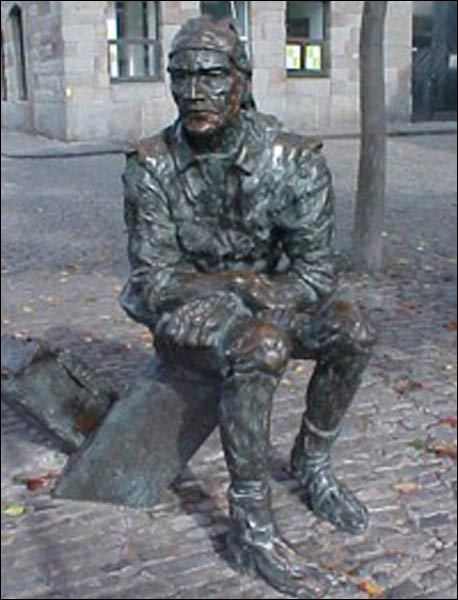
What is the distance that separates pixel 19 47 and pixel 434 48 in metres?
12.0

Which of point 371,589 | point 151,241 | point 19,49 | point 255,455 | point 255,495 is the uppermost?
point 19,49

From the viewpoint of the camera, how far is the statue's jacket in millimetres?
3383

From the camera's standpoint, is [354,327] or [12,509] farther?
[12,509]

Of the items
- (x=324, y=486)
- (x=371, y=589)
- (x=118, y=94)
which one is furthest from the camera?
(x=118, y=94)

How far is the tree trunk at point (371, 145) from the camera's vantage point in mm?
6941

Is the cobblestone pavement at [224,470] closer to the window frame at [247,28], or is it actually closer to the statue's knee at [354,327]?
the statue's knee at [354,327]

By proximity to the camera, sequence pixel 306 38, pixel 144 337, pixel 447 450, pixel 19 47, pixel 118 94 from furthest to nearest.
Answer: pixel 19 47 < pixel 144 337 < pixel 118 94 < pixel 306 38 < pixel 447 450

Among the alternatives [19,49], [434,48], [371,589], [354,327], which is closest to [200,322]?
[354,327]

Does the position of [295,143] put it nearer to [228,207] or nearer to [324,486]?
[228,207]

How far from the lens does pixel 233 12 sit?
4.07 metres

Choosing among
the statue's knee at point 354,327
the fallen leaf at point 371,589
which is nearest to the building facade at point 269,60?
the statue's knee at point 354,327

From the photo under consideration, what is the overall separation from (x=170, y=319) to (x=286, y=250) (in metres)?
0.45

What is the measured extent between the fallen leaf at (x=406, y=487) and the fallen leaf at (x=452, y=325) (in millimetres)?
2238

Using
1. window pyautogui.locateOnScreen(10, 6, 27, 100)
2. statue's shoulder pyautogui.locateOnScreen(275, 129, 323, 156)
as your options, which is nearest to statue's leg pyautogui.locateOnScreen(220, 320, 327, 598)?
statue's shoulder pyautogui.locateOnScreen(275, 129, 323, 156)
